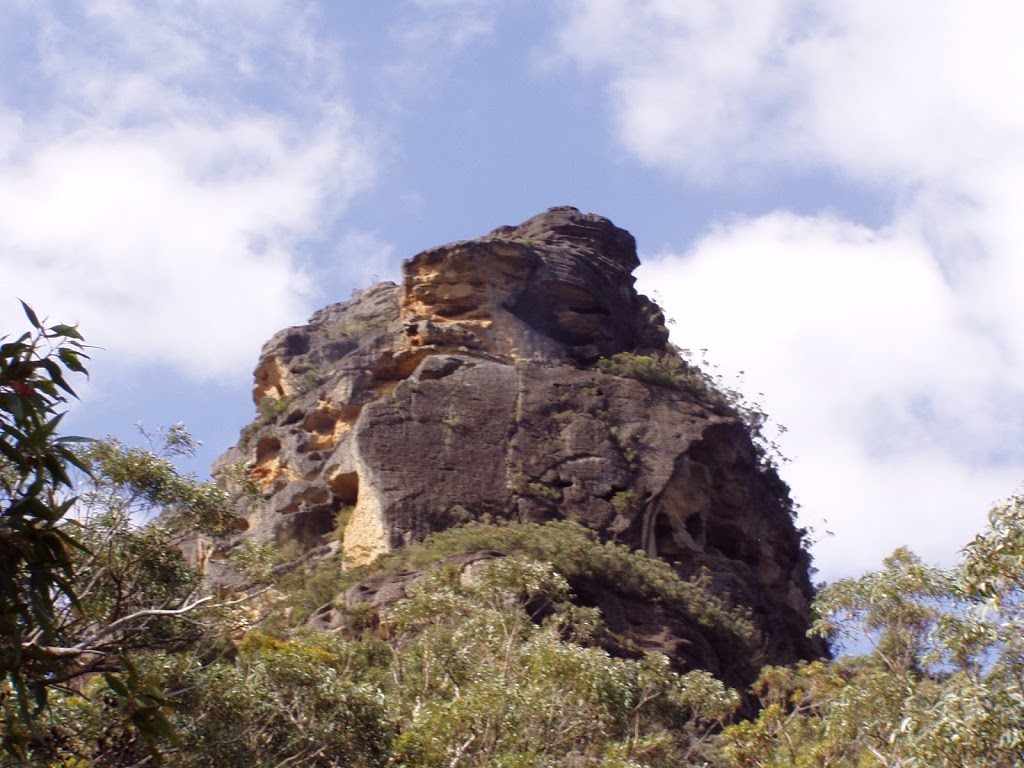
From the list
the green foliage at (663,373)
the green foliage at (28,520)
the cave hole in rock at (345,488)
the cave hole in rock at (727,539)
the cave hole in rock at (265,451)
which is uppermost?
the green foliage at (663,373)

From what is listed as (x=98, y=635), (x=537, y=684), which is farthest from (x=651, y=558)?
(x=98, y=635)

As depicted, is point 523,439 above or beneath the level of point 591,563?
above

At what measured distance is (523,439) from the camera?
113 feet

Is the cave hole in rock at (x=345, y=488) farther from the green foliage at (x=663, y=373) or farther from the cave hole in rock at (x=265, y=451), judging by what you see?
the green foliage at (x=663, y=373)

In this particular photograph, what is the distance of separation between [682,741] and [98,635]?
1273cm

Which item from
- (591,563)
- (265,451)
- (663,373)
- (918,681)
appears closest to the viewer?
(918,681)

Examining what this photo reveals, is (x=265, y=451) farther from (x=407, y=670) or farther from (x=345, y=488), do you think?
(x=407, y=670)

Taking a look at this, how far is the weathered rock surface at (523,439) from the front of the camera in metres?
32.8

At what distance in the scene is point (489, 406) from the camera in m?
34.9

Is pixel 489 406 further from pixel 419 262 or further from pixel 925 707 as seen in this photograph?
pixel 925 707

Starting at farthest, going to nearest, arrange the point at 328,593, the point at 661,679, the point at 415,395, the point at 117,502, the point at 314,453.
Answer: the point at 314,453 → the point at 415,395 → the point at 328,593 → the point at 661,679 → the point at 117,502

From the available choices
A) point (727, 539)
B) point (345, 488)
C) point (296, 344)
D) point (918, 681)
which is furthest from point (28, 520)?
point (296, 344)

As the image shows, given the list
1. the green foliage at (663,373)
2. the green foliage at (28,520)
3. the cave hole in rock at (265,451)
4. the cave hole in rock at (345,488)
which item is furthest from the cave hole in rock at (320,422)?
the green foliage at (28,520)

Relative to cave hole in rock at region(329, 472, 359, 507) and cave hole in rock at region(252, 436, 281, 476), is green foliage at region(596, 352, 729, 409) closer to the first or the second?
cave hole in rock at region(329, 472, 359, 507)
